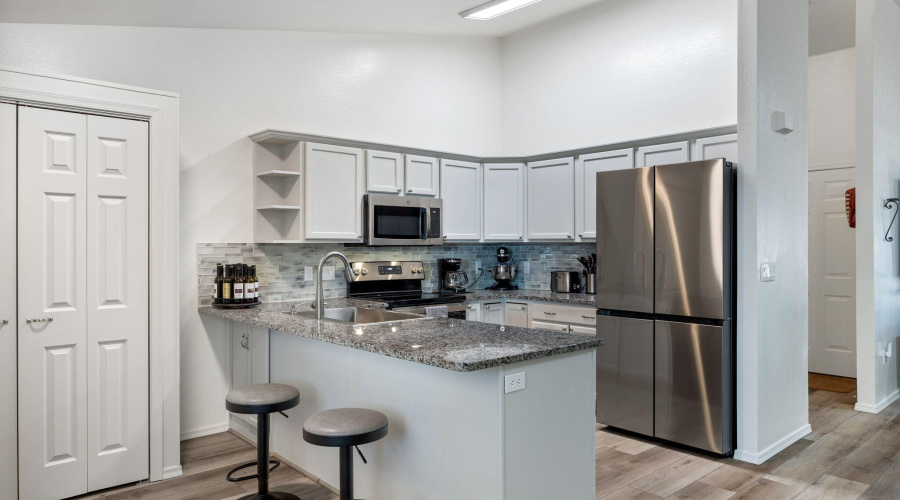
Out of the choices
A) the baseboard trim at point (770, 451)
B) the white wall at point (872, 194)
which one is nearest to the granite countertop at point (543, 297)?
the baseboard trim at point (770, 451)

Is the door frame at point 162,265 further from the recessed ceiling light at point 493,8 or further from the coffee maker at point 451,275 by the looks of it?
the coffee maker at point 451,275

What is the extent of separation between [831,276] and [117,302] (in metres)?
5.92

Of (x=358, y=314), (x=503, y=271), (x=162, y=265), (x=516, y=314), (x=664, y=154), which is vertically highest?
(x=664, y=154)

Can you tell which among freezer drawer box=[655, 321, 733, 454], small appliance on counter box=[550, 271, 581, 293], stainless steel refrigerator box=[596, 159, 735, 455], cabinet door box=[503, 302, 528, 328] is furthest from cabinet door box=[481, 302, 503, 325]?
freezer drawer box=[655, 321, 733, 454]

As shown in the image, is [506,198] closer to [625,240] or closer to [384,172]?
[384,172]

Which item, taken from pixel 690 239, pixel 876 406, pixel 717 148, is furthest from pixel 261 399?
pixel 876 406

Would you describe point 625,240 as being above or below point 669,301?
above

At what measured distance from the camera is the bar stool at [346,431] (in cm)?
208

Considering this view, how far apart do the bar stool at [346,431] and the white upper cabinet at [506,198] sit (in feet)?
10.5

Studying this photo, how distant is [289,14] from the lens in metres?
4.01

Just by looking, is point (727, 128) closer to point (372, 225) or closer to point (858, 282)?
point (858, 282)

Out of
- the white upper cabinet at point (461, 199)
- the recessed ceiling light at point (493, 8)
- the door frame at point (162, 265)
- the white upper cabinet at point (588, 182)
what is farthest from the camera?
the white upper cabinet at point (461, 199)

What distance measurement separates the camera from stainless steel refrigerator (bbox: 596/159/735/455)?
131 inches

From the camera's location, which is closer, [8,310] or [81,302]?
[8,310]
